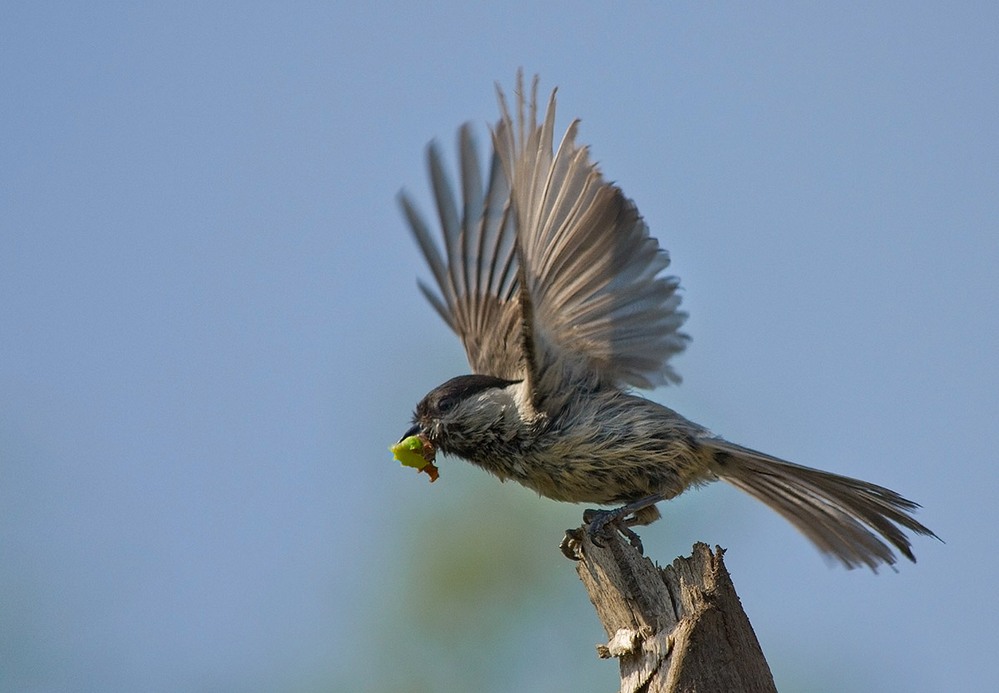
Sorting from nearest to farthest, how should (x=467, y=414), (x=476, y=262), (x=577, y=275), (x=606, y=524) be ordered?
(x=606, y=524), (x=467, y=414), (x=577, y=275), (x=476, y=262)

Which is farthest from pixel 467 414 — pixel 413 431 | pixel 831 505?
pixel 831 505

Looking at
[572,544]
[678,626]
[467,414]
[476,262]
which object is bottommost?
[678,626]

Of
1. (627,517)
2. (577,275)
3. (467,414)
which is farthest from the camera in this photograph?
(577,275)

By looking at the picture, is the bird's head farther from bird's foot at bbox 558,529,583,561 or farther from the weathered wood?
the weathered wood

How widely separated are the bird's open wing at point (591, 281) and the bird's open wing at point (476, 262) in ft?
1.18

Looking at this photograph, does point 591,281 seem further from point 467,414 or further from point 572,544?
point 572,544

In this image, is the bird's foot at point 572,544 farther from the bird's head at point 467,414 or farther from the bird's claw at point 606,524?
the bird's head at point 467,414

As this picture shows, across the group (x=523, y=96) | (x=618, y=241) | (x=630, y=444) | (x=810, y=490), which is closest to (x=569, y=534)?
(x=630, y=444)

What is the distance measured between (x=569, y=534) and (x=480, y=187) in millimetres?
1755

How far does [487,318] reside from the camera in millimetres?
5270

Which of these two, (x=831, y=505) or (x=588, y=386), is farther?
(x=588, y=386)

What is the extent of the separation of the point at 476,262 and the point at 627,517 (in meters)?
1.63

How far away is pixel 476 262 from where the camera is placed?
5.32m

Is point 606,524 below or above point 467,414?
below
